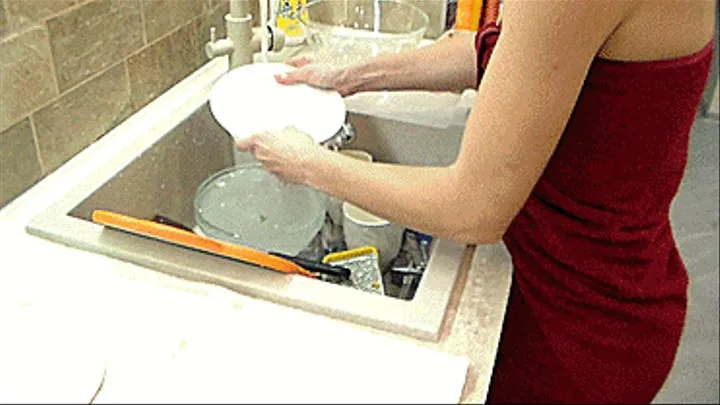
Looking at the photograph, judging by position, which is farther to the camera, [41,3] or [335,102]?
[335,102]

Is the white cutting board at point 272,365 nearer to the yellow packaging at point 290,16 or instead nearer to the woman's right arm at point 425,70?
the woman's right arm at point 425,70

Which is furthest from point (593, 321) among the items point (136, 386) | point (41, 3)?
point (41, 3)

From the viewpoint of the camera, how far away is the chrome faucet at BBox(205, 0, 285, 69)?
3.52 feet

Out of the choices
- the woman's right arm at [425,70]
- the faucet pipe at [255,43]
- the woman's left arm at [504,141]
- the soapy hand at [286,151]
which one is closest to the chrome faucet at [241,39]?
the faucet pipe at [255,43]

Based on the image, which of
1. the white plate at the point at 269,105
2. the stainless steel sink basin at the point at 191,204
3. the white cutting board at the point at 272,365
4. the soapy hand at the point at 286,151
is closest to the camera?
the white cutting board at the point at 272,365

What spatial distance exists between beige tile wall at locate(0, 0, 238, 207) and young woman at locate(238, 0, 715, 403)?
0.72ft

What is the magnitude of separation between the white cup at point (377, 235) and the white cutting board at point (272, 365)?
296 millimetres

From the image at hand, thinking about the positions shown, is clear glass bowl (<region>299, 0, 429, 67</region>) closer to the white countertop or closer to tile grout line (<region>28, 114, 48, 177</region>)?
tile grout line (<region>28, 114, 48, 177</region>)

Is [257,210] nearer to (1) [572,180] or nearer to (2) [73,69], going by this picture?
(2) [73,69]

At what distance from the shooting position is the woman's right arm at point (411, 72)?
3.55 feet

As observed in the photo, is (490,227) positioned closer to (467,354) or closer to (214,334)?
Answer: (467,354)

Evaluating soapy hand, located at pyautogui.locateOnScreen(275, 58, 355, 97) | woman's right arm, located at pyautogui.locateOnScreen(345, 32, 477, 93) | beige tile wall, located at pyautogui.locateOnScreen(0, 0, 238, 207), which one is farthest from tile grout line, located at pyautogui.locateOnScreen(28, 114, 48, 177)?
woman's right arm, located at pyautogui.locateOnScreen(345, 32, 477, 93)

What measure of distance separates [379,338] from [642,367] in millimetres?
410

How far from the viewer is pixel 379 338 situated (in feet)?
2.37
